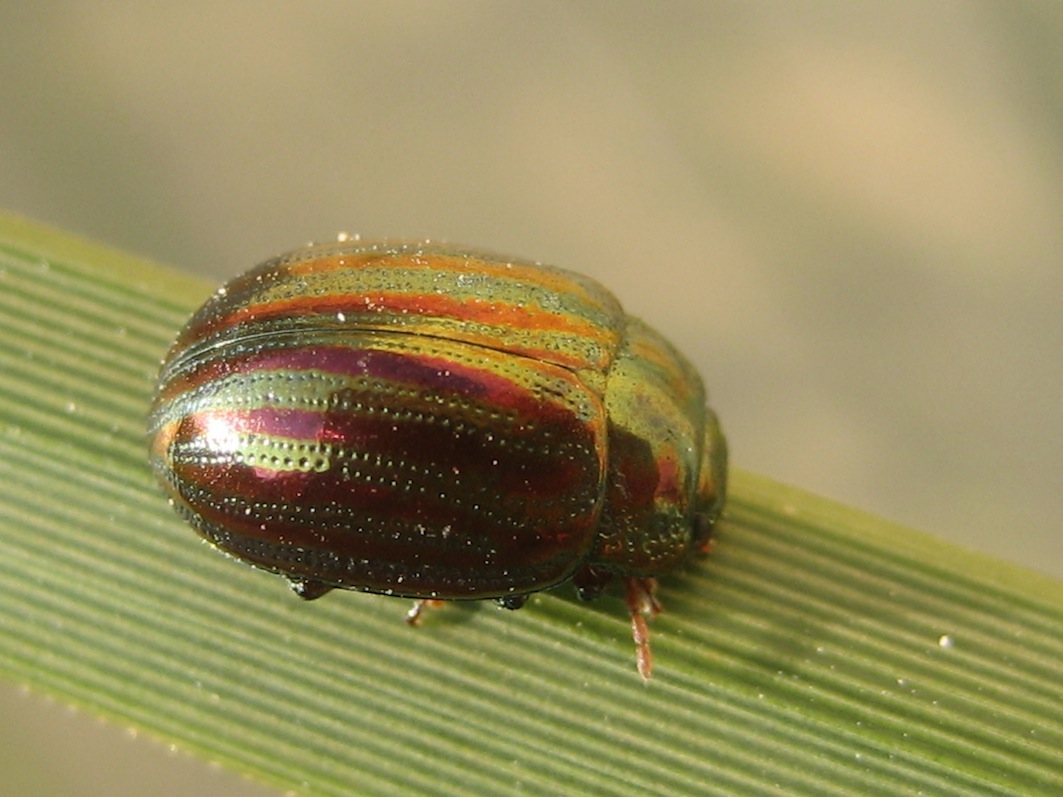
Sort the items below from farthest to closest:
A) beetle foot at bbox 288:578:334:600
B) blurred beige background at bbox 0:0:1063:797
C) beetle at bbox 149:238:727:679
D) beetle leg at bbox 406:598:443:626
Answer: blurred beige background at bbox 0:0:1063:797 < beetle leg at bbox 406:598:443:626 < beetle foot at bbox 288:578:334:600 < beetle at bbox 149:238:727:679

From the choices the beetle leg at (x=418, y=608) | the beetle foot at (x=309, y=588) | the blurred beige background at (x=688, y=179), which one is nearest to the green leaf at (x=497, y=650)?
the beetle leg at (x=418, y=608)

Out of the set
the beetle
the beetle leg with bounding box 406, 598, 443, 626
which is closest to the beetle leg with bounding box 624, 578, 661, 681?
the beetle

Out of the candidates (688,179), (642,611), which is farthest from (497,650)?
(688,179)

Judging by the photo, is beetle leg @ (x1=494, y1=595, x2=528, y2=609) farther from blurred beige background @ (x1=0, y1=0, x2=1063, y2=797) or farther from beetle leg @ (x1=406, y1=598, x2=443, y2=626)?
blurred beige background @ (x1=0, y1=0, x2=1063, y2=797)

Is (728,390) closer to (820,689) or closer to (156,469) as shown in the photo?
(820,689)

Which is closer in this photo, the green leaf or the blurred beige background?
the green leaf

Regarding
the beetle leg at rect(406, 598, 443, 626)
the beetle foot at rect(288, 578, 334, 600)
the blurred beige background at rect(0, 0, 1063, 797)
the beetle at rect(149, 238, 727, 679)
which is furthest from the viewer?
the blurred beige background at rect(0, 0, 1063, 797)

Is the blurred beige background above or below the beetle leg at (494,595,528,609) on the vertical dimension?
above
